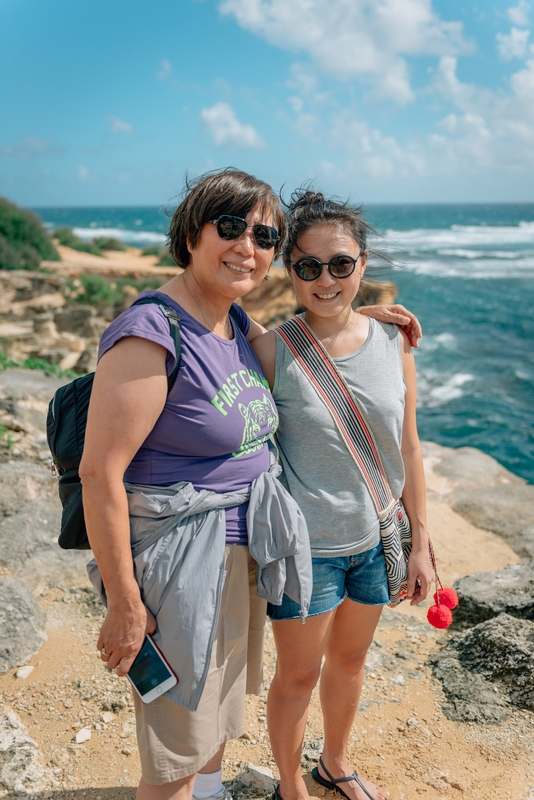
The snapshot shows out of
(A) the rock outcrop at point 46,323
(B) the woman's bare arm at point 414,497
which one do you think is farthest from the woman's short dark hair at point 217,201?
(A) the rock outcrop at point 46,323

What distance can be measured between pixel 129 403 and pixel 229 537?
51cm

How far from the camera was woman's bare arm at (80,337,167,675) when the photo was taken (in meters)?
1.53

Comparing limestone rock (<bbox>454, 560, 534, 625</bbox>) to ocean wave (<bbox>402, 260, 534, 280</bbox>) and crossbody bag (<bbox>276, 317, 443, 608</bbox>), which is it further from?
ocean wave (<bbox>402, 260, 534, 280</bbox>)

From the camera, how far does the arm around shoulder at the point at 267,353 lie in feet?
6.68

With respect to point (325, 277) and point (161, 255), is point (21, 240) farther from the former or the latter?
point (325, 277)

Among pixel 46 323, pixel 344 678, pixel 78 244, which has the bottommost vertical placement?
pixel 78 244

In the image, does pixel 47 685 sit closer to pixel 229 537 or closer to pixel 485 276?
pixel 229 537

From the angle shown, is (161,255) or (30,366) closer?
(30,366)

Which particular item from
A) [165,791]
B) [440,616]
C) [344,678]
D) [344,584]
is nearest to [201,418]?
[344,584]

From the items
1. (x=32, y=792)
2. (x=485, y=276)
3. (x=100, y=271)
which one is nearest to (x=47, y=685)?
(x=32, y=792)

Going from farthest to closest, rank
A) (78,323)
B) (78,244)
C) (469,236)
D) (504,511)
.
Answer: (469,236) → (78,244) → (78,323) → (504,511)

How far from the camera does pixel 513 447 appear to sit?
11109 mm

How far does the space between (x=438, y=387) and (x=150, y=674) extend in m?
13.6

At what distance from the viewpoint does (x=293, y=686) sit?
6.79 feet
